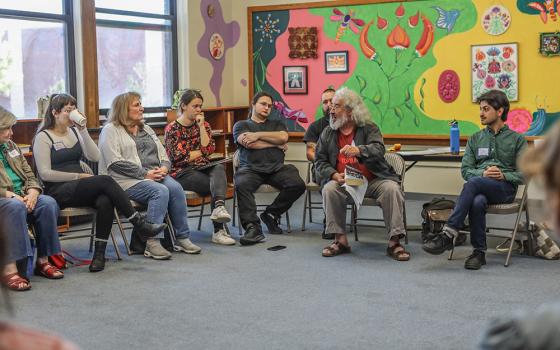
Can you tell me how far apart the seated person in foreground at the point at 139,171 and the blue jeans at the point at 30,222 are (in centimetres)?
61

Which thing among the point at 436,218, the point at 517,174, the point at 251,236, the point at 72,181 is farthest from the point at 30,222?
the point at 517,174

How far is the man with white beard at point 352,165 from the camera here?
538 centimetres

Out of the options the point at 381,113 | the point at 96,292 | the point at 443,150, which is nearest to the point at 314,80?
the point at 381,113

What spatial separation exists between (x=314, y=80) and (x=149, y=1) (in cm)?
178

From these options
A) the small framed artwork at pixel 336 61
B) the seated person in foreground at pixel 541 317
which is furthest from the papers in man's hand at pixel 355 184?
the seated person in foreground at pixel 541 317

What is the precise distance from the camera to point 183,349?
11.5 feet

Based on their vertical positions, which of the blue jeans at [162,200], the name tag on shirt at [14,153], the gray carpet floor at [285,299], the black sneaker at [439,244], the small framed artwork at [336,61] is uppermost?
the small framed artwork at [336,61]

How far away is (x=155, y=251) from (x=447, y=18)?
3600mm

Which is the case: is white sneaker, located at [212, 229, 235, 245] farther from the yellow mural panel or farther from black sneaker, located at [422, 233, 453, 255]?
the yellow mural panel

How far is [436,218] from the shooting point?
5609 millimetres

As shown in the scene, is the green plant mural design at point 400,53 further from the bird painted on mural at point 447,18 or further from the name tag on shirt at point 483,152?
the name tag on shirt at point 483,152

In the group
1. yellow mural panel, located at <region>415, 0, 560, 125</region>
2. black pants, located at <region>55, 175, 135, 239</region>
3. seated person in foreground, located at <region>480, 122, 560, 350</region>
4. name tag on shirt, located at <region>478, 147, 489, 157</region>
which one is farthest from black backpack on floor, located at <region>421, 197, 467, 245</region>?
seated person in foreground, located at <region>480, 122, 560, 350</region>

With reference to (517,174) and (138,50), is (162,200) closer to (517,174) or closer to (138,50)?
(517,174)

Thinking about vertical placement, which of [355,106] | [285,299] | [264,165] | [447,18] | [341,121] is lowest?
[285,299]
